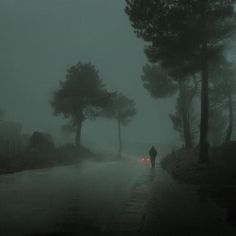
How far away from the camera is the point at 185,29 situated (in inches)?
1264

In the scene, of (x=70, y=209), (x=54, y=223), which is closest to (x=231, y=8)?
(x=70, y=209)

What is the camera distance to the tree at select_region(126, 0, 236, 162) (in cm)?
3209

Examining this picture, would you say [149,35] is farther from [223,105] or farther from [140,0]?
[223,105]

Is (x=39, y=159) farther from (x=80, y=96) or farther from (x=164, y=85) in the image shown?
(x=80, y=96)

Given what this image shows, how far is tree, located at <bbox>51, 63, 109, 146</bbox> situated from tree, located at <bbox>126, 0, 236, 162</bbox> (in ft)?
135

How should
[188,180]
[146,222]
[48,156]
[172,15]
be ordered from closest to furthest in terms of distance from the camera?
[146,222] → [188,180] → [172,15] → [48,156]

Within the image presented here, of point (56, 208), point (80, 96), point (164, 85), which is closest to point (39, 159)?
point (164, 85)

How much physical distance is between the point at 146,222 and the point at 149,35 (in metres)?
22.2

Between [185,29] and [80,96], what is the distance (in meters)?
43.6

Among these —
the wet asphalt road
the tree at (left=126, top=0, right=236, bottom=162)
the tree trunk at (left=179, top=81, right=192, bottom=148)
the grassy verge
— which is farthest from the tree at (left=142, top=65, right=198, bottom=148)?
the wet asphalt road

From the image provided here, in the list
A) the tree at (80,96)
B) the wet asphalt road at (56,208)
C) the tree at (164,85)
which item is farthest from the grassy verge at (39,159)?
the wet asphalt road at (56,208)

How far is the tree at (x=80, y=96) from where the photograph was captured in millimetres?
74312

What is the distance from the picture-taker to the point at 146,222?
12.4 metres

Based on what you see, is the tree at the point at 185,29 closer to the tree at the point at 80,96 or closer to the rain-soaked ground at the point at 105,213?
the rain-soaked ground at the point at 105,213
